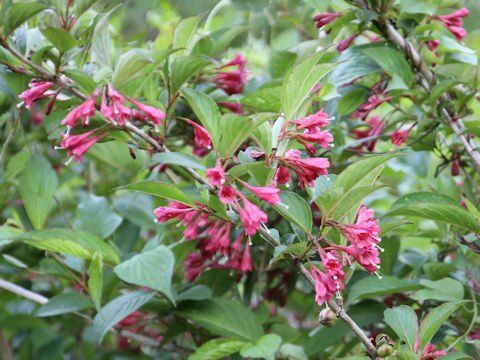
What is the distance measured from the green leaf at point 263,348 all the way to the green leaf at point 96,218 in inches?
20.0

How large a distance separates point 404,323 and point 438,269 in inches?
→ 14.6

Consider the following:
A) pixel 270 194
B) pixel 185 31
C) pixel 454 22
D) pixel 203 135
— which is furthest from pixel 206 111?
pixel 454 22

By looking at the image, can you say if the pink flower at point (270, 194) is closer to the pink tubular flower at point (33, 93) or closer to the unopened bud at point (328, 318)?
the unopened bud at point (328, 318)

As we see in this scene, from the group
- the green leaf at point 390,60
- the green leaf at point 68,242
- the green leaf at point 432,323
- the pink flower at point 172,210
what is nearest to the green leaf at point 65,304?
the green leaf at point 68,242

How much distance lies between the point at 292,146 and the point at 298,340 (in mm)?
606

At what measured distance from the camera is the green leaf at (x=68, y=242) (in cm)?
106

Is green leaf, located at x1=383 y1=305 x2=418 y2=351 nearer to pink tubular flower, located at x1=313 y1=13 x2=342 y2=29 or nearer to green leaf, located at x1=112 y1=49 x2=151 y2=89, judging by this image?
green leaf, located at x1=112 y1=49 x2=151 y2=89

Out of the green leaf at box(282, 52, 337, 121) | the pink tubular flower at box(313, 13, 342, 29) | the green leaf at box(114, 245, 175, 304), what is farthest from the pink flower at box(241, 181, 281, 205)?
the pink tubular flower at box(313, 13, 342, 29)

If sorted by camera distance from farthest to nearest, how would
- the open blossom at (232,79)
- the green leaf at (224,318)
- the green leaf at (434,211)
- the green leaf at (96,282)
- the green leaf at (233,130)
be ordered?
the open blossom at (232,79), the green leaf at (224,318), the green leaf at (96,282), the green leaf at (434,211), the green leaf at (233,130)

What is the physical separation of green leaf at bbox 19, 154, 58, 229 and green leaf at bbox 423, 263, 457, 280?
89cm

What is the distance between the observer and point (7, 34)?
0.99m

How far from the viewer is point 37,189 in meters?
1.26

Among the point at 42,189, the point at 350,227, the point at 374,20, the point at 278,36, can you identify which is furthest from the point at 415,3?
the point at 278,36

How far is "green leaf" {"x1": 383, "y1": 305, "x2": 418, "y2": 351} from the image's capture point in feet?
2.88
